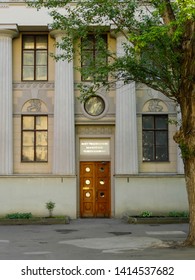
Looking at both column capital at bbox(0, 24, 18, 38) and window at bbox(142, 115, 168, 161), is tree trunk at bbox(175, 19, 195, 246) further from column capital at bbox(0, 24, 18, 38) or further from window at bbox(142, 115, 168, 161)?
column capital at bbox(0, 24, 18, 38)

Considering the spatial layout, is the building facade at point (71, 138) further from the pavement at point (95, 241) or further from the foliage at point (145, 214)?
the pavement at point (95, 241)

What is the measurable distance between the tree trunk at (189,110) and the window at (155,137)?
10.4 m

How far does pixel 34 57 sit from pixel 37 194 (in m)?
6.90

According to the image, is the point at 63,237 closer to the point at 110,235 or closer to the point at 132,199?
the point at 110,235

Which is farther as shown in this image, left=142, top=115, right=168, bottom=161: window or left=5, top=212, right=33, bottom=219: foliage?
left=142, top=115, right=168, bottom=161: window

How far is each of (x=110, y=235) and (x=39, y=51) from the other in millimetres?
11246

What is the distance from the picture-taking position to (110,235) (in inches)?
770

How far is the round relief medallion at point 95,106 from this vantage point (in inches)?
1039

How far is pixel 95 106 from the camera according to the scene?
1043 inches

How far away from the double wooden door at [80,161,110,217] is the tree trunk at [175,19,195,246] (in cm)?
1109

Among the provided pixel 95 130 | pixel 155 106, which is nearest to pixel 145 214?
pixel 95 130

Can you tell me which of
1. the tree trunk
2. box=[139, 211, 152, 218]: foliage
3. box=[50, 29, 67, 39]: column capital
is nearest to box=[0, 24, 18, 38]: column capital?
box=[50, 29, 67, 39]: column capital

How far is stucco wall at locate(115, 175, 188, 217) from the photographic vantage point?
2544 cm

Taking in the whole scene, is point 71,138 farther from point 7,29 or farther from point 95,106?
point 7,29
